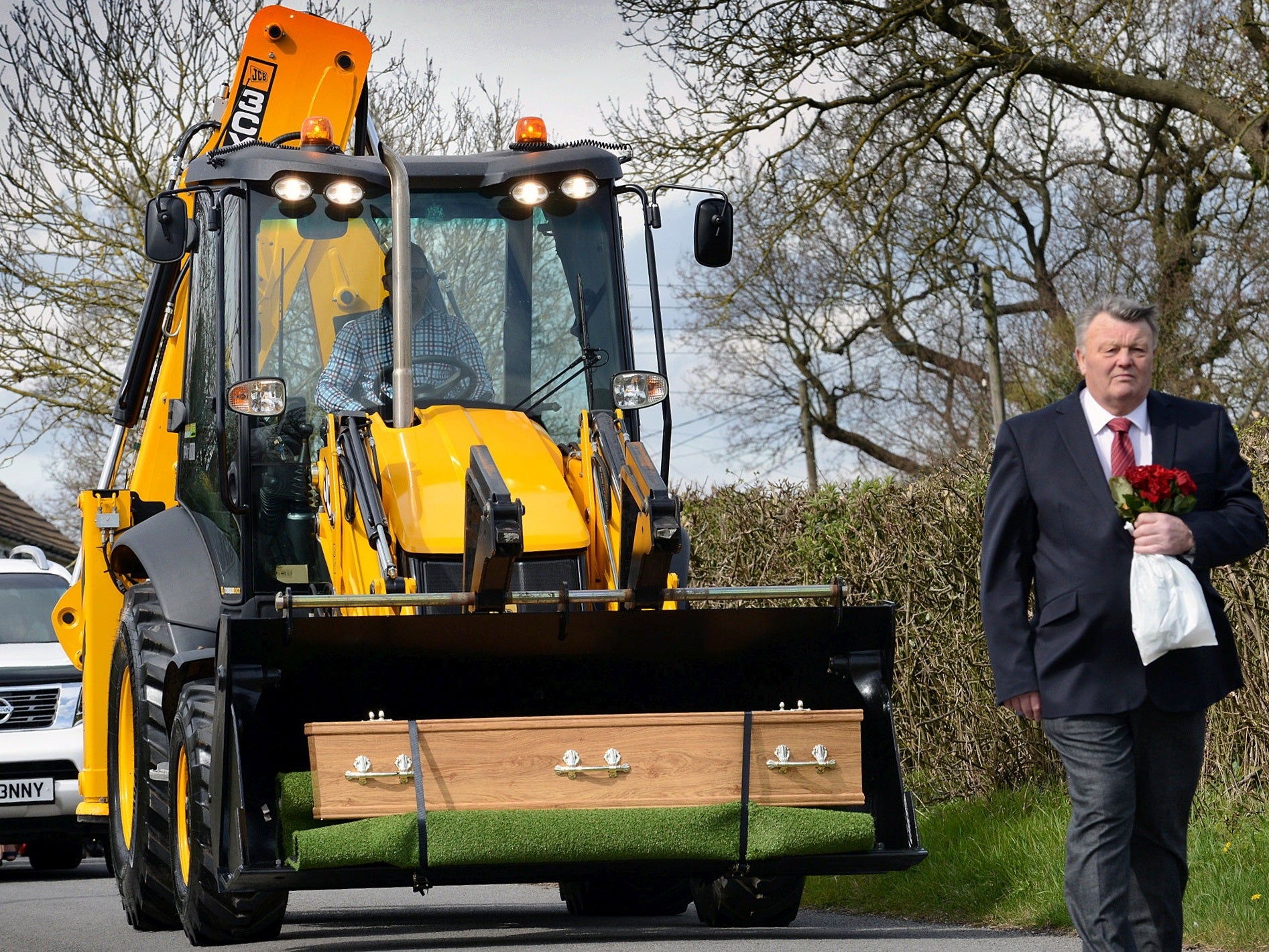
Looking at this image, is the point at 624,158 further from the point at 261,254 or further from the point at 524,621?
the point at 524,621

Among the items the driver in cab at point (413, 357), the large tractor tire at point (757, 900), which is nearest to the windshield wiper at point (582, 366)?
the driver in cab at point (413, 357)

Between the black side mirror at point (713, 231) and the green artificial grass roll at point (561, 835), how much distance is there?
2718mm

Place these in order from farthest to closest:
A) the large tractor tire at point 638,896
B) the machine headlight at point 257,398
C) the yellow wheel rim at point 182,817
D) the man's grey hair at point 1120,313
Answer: the large tractor tire at point 638,896 < the machine headlight at point 257,398 < the yellow wheel rim at point 182,817 < the man's grey hair at point 1120,313

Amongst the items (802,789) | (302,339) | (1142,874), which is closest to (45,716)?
(302,339)

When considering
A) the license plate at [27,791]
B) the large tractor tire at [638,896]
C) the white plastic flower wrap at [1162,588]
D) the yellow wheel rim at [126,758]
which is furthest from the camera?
the license plate at [27,791]

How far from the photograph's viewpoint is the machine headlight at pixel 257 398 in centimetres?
706

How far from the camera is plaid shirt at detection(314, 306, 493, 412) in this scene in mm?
7258

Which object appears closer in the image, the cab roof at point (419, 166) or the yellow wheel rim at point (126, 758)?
the cab roof at point (419, 166)

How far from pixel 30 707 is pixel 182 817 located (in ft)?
20.3

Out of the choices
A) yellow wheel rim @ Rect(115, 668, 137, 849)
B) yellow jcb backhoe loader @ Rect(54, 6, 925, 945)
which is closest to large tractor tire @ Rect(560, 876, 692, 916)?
yellow jcb backhoe loader @ Rect(54, 6, 925, 945)

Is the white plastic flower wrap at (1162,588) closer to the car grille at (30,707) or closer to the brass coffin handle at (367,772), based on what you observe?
the brass coffin handle at (367,772)

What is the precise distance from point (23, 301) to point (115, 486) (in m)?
12.6

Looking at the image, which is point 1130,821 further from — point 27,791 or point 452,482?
point 27,791

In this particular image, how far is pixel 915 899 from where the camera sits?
7.82 metres
